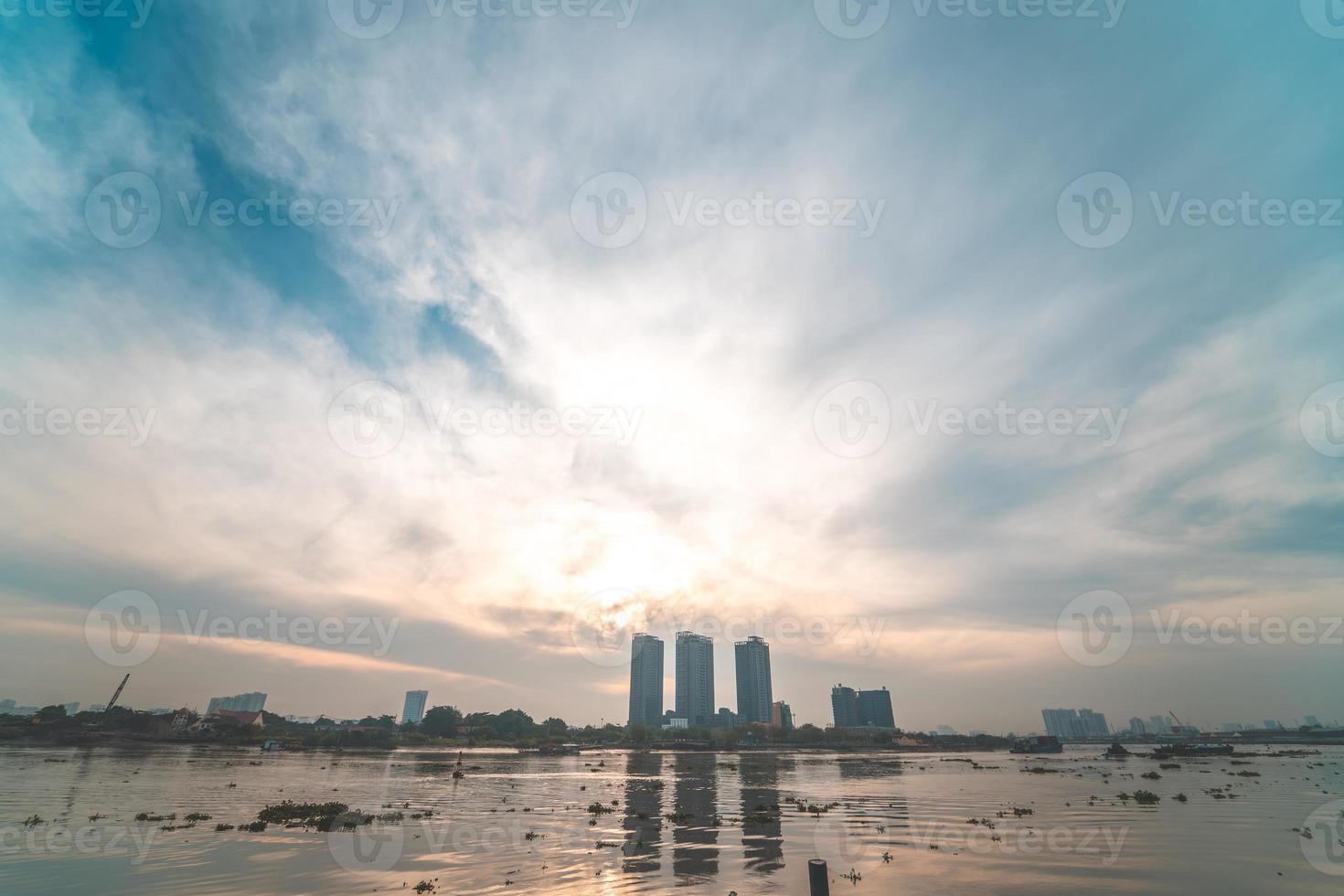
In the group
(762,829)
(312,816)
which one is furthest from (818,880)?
(312,816)

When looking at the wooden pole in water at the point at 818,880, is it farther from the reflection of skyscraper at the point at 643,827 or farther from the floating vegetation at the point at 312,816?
the floating vegetation at the point at 312,816

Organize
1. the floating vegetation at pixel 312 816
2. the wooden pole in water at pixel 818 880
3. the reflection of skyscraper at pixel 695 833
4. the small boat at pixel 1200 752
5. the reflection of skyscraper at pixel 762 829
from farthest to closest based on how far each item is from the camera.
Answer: the small boat at pixel 1200 752 → the floating vegetation at pixel 312 816 → the reflection of skyscraper at pixel 762 829 → the reflection of skyscraper at pixel 695 833 → the wooden pole in water at pixel 818 880

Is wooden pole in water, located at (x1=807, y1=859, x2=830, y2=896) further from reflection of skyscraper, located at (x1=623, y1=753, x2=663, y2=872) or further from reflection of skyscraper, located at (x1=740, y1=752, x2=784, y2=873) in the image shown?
reflection of skyscraper, located at (x1=623, y1=753, x2=663, y2=872)

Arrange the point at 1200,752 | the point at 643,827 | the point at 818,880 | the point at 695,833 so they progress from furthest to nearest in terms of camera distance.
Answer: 1. the point at 1200,752
2. the point at 643,827
3. the point at 695,833
4. the point at 818,880

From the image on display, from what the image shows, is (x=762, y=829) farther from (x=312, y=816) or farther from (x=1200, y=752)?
(x=1200, y=752)

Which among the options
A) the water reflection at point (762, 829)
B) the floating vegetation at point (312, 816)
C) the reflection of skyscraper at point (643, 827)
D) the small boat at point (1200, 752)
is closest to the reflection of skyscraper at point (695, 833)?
the reflection of skyscraper at point (643, 827)

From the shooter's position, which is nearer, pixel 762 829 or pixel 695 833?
pixel 695 833

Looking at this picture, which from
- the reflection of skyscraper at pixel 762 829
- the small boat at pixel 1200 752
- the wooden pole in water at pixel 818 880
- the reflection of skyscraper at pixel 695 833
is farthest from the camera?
the small boat at pixel 1200 752

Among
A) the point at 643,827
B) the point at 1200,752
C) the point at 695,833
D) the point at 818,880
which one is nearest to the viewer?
the point at 818,880

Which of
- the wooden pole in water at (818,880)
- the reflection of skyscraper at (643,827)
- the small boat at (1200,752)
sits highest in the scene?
the wooden pole in water at (818,880)

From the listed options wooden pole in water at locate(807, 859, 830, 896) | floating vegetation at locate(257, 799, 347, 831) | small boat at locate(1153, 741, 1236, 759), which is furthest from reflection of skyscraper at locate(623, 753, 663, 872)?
small boat at locate(1153, 741, 1236, 759)
